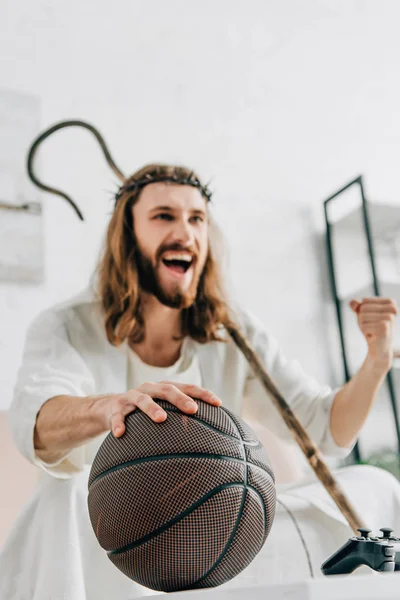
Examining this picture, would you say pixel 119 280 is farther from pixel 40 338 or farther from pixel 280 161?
pixel 280 161

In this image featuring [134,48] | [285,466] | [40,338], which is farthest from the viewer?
[134,48]

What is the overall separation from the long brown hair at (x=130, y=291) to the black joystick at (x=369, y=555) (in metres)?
0.89

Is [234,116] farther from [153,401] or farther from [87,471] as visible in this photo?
[153,401]

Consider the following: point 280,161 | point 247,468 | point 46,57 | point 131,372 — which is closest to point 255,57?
point 280,161

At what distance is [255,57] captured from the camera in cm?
314

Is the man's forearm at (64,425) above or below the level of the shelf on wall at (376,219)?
below

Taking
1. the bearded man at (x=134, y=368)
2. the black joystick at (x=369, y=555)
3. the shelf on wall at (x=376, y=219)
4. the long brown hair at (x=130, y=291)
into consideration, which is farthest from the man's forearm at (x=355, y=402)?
the shelf on wall at (x=376, y=219)

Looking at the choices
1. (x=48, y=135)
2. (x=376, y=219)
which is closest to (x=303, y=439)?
(x=48, y=135)

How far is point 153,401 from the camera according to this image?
2.99 feet

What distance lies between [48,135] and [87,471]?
4.83ft

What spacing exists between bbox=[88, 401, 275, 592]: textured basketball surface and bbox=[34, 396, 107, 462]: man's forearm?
238mm

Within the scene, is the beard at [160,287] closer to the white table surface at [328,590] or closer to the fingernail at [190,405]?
the fingernail at [190,405]

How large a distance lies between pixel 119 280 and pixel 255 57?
1701mm

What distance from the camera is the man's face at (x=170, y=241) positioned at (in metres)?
1.81
